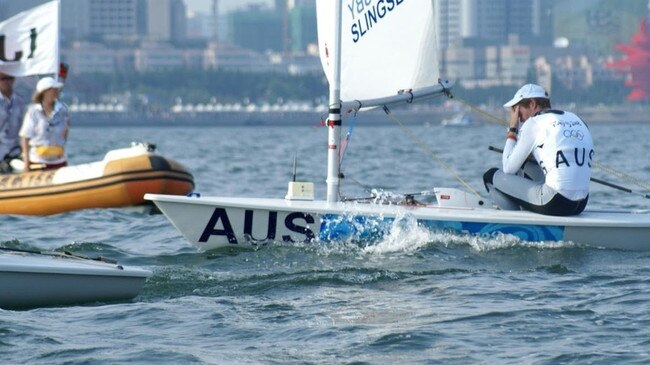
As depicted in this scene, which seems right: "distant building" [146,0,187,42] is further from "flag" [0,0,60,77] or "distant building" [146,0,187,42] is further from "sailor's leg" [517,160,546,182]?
"sailor's leg" [517,160,546,182]

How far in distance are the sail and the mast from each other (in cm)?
8

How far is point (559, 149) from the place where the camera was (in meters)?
10.9

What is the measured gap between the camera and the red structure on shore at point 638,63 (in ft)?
417

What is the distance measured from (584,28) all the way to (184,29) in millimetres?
51773

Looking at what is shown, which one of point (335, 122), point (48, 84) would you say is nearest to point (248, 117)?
point (48, 84)

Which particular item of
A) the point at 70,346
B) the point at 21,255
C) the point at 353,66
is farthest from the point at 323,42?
the point at 70,346

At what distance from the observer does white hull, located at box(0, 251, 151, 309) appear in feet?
28.5

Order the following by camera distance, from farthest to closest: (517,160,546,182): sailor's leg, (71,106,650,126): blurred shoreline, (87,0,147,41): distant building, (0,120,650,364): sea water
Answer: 1. (87,0,147,41): distant building
2. (71,106,650,126): blurred shoreline
3. (517,160,546,182): sailor's leg
4. (0,120,650,364): sea water

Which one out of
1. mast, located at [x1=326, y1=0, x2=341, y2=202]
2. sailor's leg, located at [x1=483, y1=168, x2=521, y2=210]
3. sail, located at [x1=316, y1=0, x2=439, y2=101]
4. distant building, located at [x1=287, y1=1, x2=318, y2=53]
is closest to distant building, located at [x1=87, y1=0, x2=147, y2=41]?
distant building, located at [x1=287, y1=1, x2=318, y2=53]

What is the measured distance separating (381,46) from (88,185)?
14.1 ft

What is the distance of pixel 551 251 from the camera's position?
10.8 metres

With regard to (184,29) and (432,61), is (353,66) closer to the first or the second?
(432,61)

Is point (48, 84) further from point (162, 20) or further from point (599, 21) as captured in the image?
point (162, 20)

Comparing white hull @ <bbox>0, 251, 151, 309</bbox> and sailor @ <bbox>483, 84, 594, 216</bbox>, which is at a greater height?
sailor @ <bbox>483, 84, 594, 216</bbox>
